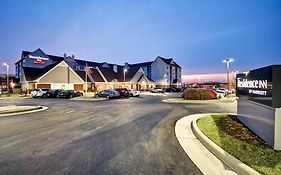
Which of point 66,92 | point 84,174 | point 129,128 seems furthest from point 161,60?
point 84,174

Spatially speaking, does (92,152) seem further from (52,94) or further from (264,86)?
A: (52,94)

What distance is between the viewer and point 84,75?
50750 mm

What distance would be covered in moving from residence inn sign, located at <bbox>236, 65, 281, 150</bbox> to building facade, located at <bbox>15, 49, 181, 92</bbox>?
106ft

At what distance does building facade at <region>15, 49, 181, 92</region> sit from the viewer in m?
45.6

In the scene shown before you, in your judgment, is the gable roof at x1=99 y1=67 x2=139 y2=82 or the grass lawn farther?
the gable roof at x1=99 y1=67 x2=139 y2=82

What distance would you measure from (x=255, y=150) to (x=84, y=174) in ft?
14.3

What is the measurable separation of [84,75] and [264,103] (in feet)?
159

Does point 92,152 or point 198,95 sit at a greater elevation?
point 198,95

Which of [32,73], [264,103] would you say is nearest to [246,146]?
[264,103]

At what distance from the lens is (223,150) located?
17.2 ft

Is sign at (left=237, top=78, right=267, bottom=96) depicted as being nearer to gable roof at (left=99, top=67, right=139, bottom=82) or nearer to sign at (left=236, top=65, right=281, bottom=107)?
sign at (left=236, top=65, right=281, bottom=107)

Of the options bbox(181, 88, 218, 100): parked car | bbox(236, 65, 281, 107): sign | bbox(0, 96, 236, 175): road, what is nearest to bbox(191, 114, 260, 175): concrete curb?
bbox(0, 96, 236, 175): road

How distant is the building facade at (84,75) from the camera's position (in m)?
45.6

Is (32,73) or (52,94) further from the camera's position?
(32,73)
